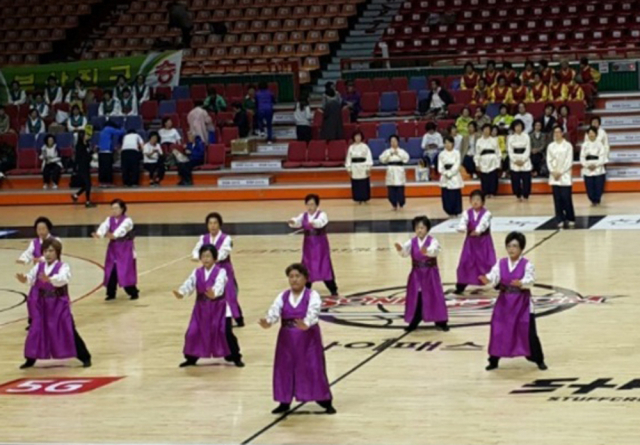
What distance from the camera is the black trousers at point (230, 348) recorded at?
1598cm

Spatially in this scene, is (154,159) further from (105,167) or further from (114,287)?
(114,287)

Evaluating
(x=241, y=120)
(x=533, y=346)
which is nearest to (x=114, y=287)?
(x=533, y=346)

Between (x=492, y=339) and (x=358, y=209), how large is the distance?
16857mm

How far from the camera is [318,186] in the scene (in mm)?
34781

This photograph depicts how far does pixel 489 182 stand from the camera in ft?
107

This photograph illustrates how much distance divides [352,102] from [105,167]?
6600mm

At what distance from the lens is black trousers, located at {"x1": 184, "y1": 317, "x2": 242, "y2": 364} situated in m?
16.0

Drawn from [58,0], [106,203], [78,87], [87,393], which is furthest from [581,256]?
[58,0]

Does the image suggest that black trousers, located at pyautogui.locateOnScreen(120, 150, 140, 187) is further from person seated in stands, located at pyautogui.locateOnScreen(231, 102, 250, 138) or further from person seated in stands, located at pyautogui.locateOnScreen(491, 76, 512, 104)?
person seated in stands, located at pyautogui.locateOnScreen(491, 76, 512, 104)

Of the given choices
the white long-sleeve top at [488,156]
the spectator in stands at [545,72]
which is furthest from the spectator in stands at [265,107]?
the white long-sleeve top at [488,156]

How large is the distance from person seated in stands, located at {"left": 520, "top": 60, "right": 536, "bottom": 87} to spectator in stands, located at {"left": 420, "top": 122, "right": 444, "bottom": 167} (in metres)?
3.25

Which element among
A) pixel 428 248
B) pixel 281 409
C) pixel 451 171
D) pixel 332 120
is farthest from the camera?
pixel 332 120

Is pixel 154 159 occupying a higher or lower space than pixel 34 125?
lower

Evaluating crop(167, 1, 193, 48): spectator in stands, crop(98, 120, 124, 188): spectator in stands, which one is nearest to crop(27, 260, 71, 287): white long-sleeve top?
crop(98, 120, 124, 188): spectator in stands
